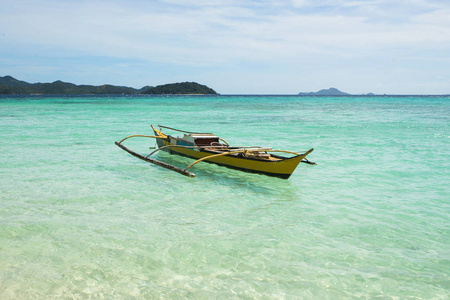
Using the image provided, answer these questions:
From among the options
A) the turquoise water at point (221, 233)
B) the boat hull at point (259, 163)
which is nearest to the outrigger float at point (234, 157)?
the boat hull at point (259, 163)

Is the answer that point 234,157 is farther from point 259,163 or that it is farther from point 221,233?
point 221,233

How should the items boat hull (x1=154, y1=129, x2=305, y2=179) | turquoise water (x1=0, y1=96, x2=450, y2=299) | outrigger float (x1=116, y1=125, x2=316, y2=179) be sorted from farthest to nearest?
outrigger float (x1=116, y1=125, x2=316, y2=179) < boat hull (x1=154, y1=129, x2=305, y2=179) < turquoise water (x1=0, y1=96, x2=450, y2=299)

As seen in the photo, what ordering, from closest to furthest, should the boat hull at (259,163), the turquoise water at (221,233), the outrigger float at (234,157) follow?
the turquoise water at (221,233)
the boat hull at (259,163)
the outrigger float at (234,157)

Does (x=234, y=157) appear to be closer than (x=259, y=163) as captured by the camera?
No

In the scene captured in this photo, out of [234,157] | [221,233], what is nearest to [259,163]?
[234,157]

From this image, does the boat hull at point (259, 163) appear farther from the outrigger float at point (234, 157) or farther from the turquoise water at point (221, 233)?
the turquoise water at point (221, 233)

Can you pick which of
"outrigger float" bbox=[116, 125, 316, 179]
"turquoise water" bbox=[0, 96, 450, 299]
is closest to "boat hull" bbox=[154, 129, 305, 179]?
"outrigger float" bbox=[116, 125, 316, 179]

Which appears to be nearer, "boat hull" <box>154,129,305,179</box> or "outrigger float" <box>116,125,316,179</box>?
"boat hull" <box>154,129,305,179</box>

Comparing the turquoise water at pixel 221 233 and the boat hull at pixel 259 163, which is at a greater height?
the boat hull at pixel 259 163

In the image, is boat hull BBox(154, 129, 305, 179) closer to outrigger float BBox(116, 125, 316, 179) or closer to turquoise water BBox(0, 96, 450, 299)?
outrigger float BBox(116, 125, 316, 179)

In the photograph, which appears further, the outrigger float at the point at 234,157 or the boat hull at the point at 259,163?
the outrigger float at the point at 234,157

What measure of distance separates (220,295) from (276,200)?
4200 mm

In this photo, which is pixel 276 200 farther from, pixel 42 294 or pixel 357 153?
pixel 357 153

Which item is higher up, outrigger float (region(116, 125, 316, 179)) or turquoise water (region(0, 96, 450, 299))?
outrigger float (region(116, 125, 316, 179))
